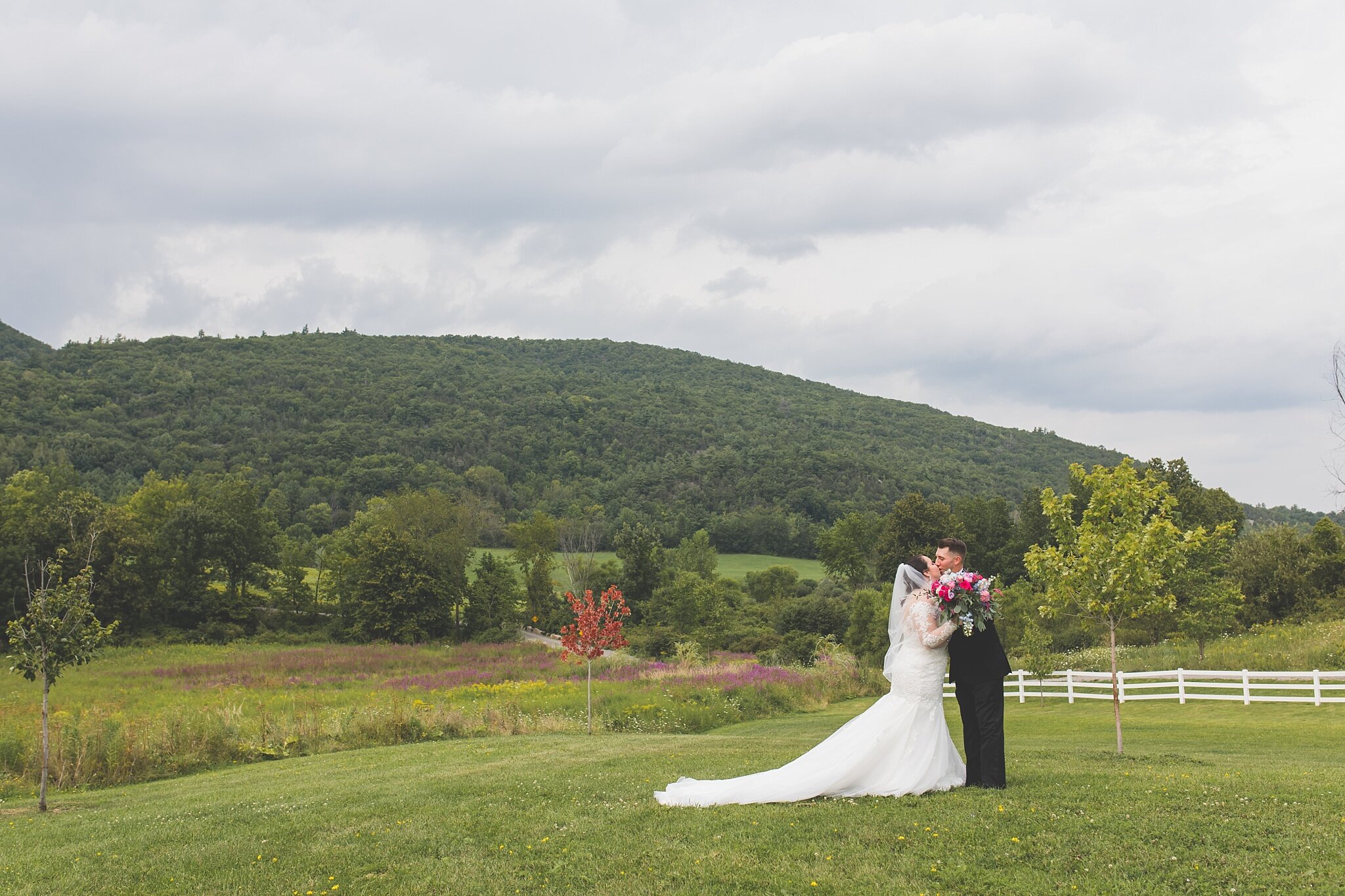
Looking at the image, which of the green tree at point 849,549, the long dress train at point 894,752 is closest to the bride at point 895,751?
the long dress train at point 894,752

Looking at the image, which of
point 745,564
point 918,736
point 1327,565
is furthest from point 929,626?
point 745,564

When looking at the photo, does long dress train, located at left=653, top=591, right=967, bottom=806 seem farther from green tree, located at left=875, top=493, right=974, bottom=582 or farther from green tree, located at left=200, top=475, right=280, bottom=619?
green tree, located at left=200, top=475, right=280, bottom=619

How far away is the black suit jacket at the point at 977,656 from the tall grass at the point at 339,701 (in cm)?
1519

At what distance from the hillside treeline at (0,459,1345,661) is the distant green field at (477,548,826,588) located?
835cm

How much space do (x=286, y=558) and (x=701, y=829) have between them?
74.5 meters

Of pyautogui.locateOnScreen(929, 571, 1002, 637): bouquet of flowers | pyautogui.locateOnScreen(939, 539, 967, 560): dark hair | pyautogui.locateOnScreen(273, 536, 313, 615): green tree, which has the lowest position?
pyautogui.locateOnScreen(273, 536, 313, 615): green tree

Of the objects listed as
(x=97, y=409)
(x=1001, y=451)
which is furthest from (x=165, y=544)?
(x=1001, y=451)

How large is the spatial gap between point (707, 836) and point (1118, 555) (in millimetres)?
8575

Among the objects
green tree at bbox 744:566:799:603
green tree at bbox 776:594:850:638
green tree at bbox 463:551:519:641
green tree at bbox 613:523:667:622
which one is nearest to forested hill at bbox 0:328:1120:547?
green tree at bbox 744:566:799:603

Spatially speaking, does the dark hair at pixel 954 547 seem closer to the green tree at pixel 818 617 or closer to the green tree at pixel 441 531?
the green tree at pixel 818 617

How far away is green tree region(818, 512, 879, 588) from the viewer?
77.4m

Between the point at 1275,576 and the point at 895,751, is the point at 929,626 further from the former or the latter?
the point at 1275,576

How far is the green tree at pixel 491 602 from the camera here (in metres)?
63.5

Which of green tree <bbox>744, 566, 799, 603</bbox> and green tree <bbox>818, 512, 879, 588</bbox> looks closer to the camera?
green tree <bbox>818, 512, 879, 588</bbox>
